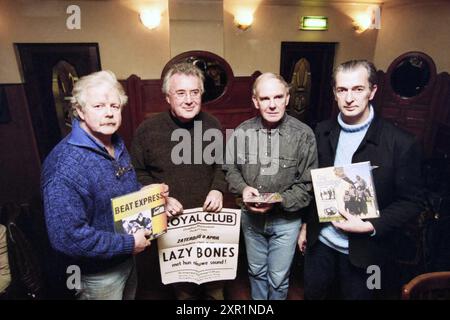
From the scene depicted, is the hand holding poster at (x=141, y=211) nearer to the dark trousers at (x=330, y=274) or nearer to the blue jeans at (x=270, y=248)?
the blue jeans at (x=270, y=248)

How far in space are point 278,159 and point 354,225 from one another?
1.77ft

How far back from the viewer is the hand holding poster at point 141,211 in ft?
4.40

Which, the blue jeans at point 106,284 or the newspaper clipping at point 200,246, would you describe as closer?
the blue jeans at point 106,284

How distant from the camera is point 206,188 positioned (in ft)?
6.22

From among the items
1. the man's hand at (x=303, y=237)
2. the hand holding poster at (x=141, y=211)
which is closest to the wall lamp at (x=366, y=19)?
the man's hand at (x=303, y=237)

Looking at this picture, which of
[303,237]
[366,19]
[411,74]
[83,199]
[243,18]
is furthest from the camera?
[366,19]

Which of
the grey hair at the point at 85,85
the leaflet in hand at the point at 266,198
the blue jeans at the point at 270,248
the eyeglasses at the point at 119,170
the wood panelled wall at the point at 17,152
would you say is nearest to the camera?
the grey hair at the point at 85,85

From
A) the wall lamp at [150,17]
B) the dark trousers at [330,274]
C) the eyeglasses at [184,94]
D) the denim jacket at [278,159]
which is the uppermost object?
the wall lamp at [150,17]

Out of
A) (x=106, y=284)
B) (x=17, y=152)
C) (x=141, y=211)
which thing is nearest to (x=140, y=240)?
(x=141, y=211)

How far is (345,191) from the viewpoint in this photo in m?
1.52

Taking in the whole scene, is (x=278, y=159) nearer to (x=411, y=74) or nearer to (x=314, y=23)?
(x=314, y=23)

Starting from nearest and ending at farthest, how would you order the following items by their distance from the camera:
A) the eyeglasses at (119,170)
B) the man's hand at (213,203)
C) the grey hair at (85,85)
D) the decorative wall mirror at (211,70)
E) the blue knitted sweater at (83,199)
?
the blue knitted sweater at (83,199)
the grey hair at (85,85)
the eyeglasses at (119,170)
the man's hand at (213,203)
the decorative wall mirror at (211,70)

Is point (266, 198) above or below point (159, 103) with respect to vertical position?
below
